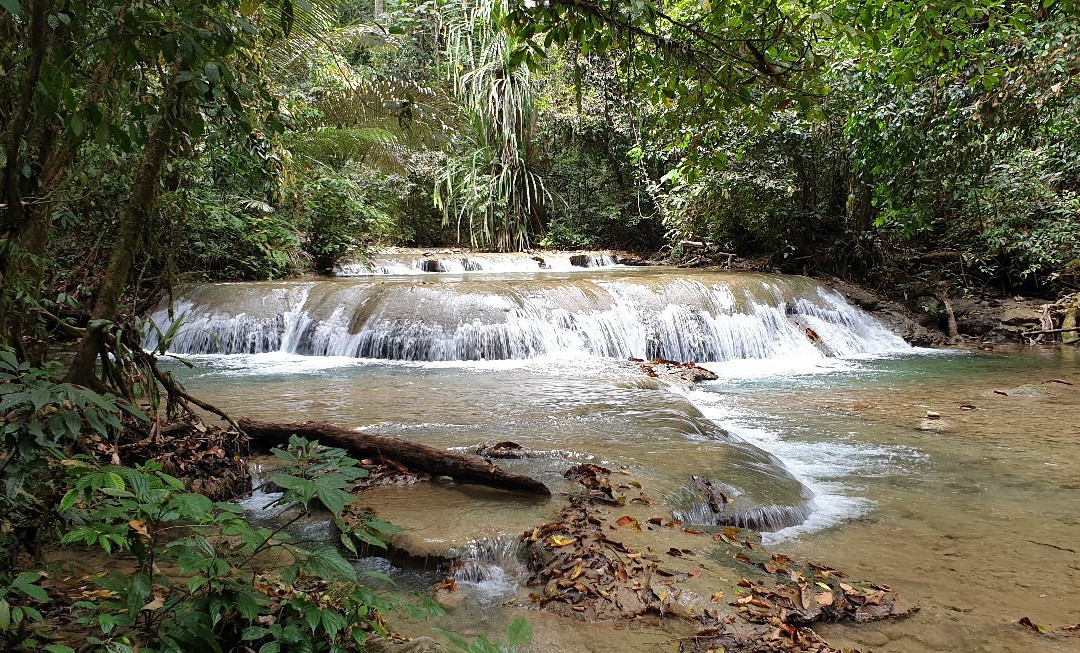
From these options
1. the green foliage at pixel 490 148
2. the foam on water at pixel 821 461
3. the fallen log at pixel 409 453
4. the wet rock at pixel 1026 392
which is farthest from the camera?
the green foliage at pixel 490 148

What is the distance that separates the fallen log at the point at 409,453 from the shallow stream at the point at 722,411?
104 mm

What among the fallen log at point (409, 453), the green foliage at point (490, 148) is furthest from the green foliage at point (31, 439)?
the green foliage at point (490, 148)

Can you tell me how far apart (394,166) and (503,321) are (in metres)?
4.27

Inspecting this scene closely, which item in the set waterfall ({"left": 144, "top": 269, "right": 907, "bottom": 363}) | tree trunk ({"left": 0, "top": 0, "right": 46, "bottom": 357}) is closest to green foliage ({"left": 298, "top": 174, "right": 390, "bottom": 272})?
waterfall ({"left": 144, "top": 269, "right": 907, "bottom": 363})

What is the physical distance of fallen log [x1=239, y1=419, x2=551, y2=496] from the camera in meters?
3.35

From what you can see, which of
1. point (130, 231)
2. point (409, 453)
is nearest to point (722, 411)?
point (409, 453)

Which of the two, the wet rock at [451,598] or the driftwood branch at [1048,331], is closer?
the wet rock at [451,598]

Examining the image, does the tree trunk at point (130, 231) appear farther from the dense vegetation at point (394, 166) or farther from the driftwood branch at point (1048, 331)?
the driftwood branch at point (1048, 331)

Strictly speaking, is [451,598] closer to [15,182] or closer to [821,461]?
[15,182]

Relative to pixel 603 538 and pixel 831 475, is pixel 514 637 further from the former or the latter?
pixel 831 475

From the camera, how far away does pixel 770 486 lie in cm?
364

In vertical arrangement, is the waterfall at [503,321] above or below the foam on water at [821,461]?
above

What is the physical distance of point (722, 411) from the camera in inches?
237

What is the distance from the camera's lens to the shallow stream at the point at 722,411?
2.84 m
